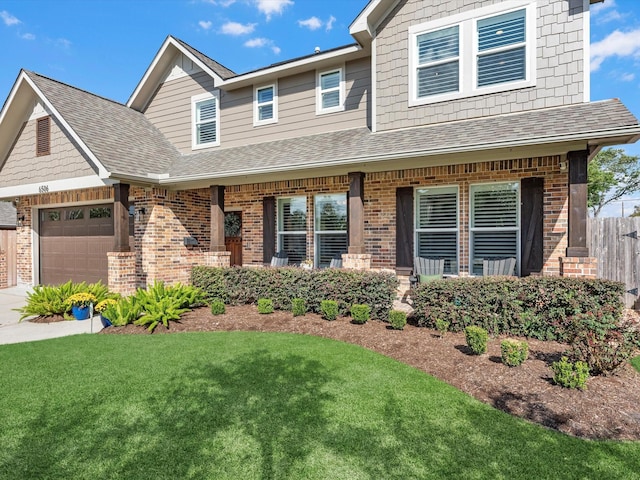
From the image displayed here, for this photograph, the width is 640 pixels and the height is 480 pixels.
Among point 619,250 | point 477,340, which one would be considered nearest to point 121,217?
point 477,340

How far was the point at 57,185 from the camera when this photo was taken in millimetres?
10125

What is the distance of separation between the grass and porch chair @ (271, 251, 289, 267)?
4969 mm

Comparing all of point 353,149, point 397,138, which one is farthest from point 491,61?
point 353,149

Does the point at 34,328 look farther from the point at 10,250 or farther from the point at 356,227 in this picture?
the point at 10,250

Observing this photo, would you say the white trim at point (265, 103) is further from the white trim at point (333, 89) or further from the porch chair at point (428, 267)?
the porch chair at point (428, 267)

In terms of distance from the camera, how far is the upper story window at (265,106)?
1055cm

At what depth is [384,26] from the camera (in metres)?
8.48

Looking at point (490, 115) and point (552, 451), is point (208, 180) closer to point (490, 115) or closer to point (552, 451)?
point (490, 115)

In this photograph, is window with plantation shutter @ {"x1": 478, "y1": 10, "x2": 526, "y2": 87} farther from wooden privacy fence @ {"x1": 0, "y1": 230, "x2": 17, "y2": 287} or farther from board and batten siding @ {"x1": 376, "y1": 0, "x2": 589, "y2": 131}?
wooden privacy fence @ {"x1": 0, "y1": 230, "x2": 17, "y2": 287}

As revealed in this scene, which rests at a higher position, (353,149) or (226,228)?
(353,149)

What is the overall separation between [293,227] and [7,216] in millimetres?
15164

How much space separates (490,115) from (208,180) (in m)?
6.63

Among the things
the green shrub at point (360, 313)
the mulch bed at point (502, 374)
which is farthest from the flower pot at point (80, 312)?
the green shrub at point (360, 313)

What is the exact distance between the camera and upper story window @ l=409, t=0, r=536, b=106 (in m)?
7.23
